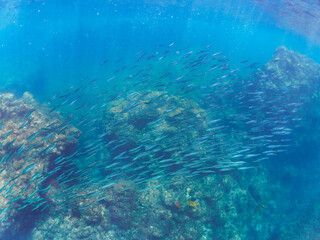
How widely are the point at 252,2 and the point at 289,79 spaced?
17.2m

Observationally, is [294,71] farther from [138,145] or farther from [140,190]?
[140,190]

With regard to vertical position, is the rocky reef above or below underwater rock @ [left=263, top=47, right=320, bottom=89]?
below

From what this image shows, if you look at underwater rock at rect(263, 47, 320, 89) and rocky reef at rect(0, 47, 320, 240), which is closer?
rocky reef at rect(0, 47, 320, 240)

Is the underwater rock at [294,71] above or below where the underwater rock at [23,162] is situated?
above

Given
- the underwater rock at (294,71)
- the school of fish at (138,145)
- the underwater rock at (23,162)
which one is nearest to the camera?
the underwater rock at (23,162)

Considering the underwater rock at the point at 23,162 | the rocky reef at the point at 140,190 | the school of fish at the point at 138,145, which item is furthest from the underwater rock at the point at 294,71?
the underwater rock at the point at 23,162

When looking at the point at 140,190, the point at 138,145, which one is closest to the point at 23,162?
the point at 138,145

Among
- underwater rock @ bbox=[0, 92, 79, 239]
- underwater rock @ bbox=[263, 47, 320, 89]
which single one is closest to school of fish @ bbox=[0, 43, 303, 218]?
underwater rock @ bbox=[0, 92, 79, 239]

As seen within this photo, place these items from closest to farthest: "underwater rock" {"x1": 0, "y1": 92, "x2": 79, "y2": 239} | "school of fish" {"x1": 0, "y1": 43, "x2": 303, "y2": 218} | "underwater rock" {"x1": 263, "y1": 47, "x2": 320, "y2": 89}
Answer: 1. "underwater rock" {"x1": 0, "y1": 92, "x2": 79, "y2": 239}
2. "school of fish" {"x1": 0, "y1": 43, "x2": 303, "y2": 218}
3. "underwater rock" {"x1": 263, "y1": 47, "x2": 320, "y2": 89}

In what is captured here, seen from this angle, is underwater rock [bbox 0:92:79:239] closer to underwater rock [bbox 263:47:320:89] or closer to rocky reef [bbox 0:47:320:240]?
rocky reef [bbox 0:47:320:240]

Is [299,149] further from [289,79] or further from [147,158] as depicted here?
[147,158]

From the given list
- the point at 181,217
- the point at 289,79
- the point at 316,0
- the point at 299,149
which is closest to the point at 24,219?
the point at 181,217

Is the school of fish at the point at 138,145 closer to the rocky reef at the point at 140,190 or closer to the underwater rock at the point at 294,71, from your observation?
the rocky reef at the point at 140,190

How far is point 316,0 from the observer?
643 inches
